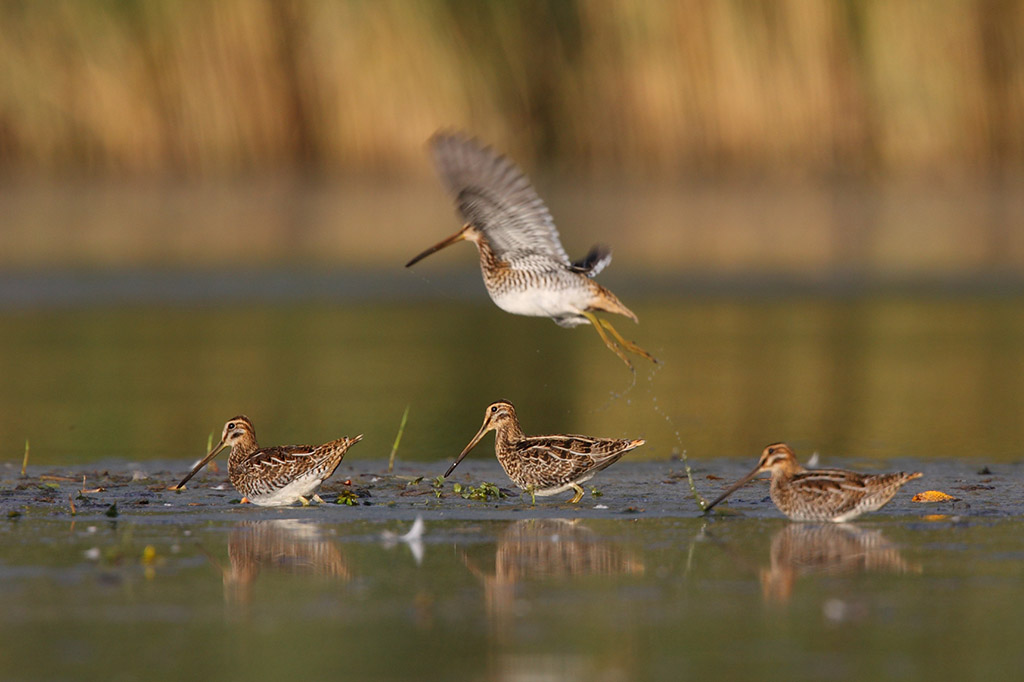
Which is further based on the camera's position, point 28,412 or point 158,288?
point 158,288

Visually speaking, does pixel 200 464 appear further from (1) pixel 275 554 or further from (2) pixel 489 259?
(2) pixel 489 259

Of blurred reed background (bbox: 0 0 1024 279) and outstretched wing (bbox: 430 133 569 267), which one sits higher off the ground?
blurred reed background (bbox: 0 0 1024 279)

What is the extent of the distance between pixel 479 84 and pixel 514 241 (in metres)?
16.8

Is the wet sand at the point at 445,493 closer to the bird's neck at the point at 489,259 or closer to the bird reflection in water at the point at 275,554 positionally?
the bird reflection in water at the point at 275,554

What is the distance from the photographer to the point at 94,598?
7.25 meters

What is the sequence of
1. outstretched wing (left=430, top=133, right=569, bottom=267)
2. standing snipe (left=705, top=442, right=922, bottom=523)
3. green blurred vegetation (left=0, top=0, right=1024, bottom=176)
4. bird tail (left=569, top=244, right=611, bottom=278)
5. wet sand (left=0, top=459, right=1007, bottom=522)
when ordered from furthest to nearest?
1. green blurred vegetation (left=0, top=0, right=1024, bottom=176)
2. bird tail (left=569, top=244, right=611, bottom=278)
3. outstretched wing (left=430, top=133, right=569, bottom=267)
4. wet sand (left=0, top=459, right=1007, bottom=522)
5. standing snipe (left=705, top=442, right=922, bottom=523)

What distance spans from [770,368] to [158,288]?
28.6ft

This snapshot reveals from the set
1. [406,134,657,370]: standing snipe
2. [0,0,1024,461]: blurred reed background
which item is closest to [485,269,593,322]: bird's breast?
A: [406,134,657,370]: standing snipe

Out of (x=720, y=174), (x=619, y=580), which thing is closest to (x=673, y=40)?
(x=720, y=174)

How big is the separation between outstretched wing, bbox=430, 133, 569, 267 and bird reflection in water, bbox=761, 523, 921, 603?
2.88 metres

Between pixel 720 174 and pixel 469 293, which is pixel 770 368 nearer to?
pixel 469 293

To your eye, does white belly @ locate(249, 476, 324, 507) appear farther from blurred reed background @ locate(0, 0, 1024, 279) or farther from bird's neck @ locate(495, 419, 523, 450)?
blurred reed background @ locate(0, 0, 1024, 279)

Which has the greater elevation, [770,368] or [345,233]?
[345,233]

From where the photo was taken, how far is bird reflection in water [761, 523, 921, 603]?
754cm
